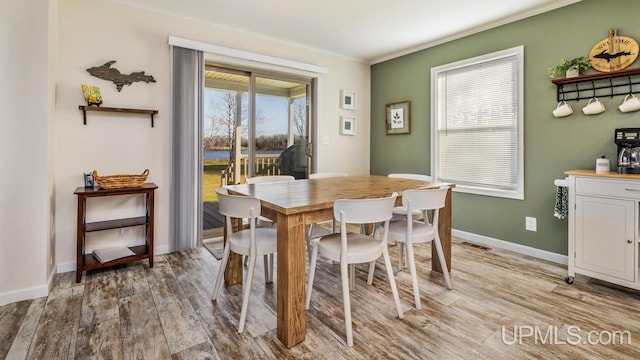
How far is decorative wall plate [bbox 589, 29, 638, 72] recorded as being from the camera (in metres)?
2.52

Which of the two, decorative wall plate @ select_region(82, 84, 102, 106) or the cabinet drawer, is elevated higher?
decorative wall plate @ select_region(82, 84, 102, 106)

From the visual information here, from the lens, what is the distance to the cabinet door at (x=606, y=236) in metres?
2.27

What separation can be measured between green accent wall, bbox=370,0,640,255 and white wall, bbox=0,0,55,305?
3.91m

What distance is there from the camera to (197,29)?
3350mm

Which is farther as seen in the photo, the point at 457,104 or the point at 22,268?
the point at 457,104

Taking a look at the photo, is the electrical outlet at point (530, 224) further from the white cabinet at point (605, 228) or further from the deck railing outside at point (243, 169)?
the deck railing outside at point (243, 169)

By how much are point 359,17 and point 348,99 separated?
1.52 m

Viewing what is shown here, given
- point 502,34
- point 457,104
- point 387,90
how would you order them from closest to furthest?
1. point 502,34
2. point 457,104
3. point 387,90

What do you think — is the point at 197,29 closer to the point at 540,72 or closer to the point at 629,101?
the point at 540,72

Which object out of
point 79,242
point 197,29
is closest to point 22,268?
point 79,242

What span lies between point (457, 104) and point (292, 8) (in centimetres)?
223

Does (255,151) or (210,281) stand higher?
(255,151)

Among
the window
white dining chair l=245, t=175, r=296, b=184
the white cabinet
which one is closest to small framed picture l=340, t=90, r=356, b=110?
the window

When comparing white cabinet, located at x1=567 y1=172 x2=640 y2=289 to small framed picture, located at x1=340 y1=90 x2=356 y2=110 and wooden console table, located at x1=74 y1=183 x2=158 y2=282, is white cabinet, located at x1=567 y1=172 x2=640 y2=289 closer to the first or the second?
small framed picture, located at x1=340 y1=90 x2=356 y2=110
